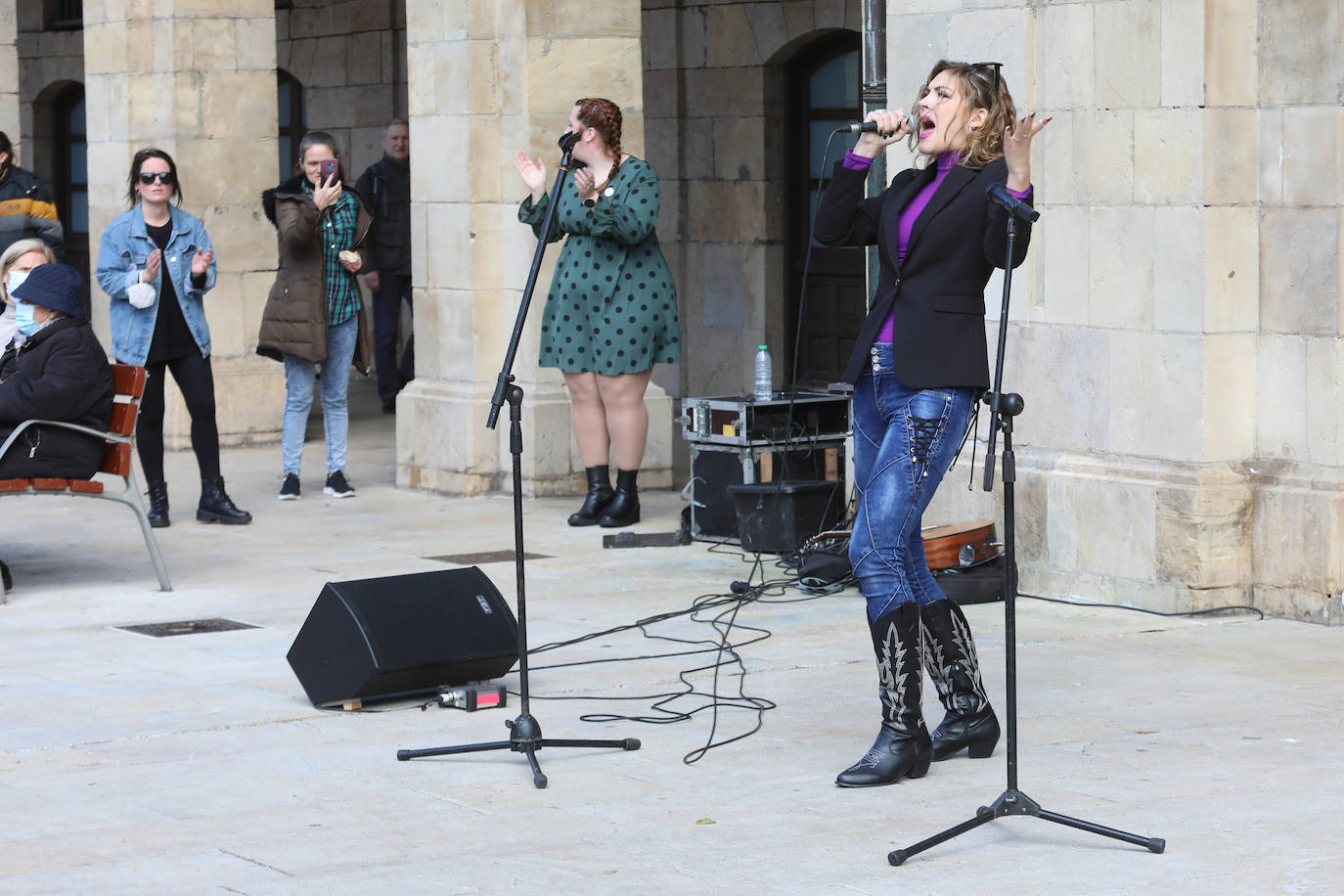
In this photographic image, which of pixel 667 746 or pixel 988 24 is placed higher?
pixel 988 24

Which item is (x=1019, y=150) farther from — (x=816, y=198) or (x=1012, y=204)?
(x=816, y=198)

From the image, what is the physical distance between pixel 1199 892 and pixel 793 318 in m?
11.7

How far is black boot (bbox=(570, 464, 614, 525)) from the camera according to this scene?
10.8 meters

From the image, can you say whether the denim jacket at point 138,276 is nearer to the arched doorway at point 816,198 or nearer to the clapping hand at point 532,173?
the clapping hand at point 532,173

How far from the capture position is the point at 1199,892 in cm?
487

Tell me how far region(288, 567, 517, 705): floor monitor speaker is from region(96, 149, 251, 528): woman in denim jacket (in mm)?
3975

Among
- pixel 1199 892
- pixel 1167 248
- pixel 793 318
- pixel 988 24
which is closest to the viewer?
pixel 1199 892

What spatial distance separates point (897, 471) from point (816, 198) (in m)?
10.4

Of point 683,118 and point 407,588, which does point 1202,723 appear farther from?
point 683,118

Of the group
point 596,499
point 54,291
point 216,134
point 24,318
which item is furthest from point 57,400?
point 216,134

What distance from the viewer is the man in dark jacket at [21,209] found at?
41.4 feet

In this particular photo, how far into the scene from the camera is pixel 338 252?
11641 mm

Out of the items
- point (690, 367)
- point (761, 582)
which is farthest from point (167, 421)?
point (761, 582)

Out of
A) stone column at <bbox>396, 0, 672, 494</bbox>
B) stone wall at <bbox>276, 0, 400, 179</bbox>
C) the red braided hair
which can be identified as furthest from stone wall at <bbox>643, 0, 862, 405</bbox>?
the red braided hair
